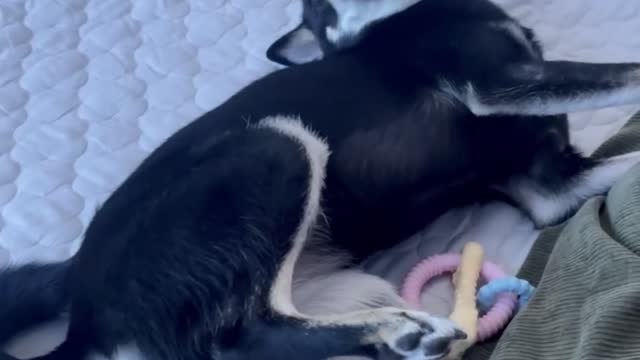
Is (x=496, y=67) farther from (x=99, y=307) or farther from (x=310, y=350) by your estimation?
(x=99, y=307)

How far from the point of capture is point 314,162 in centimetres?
131

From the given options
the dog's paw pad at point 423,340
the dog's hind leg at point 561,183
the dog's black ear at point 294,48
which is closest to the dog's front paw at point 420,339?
the dog's paw pad at point 423,340

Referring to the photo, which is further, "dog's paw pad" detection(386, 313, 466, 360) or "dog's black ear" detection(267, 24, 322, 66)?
"dog's black ear" detection(267, 24, 322, 66)

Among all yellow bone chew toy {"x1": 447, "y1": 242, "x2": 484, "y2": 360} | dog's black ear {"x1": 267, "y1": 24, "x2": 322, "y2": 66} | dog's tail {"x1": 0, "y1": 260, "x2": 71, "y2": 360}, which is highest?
dog's black ear {"x1": 267, "y1": 24, "x2": 322, "y2": 66}

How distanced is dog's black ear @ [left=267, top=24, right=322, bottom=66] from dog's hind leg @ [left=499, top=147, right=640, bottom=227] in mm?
408

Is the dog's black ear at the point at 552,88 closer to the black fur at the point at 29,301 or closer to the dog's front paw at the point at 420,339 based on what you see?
the dog's front paw at the point at 420,339

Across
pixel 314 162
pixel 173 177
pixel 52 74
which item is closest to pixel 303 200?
pixel 314 162

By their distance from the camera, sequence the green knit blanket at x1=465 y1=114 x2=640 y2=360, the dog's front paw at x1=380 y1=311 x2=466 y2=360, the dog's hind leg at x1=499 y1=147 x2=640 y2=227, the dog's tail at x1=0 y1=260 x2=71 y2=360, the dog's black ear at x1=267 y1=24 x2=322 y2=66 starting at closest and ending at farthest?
1. the green knit blanket at x1=465 y1=114 x2=640 y2=360
2. the dog's front paw at x1=380 y1=311 x2=466 y2=360
3. the dog's tail at x1=0 y1=260 x2=71 y2=360
4. the dog's hind leg at x1=499 y1=147 x2=640 y2=227
5. the dog's black ear at x1=267 y1=24 x2=322 y2=66

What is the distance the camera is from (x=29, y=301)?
129 centimetres

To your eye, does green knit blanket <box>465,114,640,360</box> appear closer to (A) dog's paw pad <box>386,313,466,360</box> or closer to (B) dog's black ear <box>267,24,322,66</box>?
(A) dog's paw pad <box>386,313,466,360</box>

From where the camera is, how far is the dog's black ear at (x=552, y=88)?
4.44 ft

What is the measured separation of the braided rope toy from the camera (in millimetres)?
1212

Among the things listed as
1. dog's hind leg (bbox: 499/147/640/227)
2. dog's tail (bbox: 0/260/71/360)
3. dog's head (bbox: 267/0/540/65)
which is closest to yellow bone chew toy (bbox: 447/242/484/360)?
dog's hind leg (bbox: 499/147/640/227)

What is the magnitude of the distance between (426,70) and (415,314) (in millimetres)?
412
